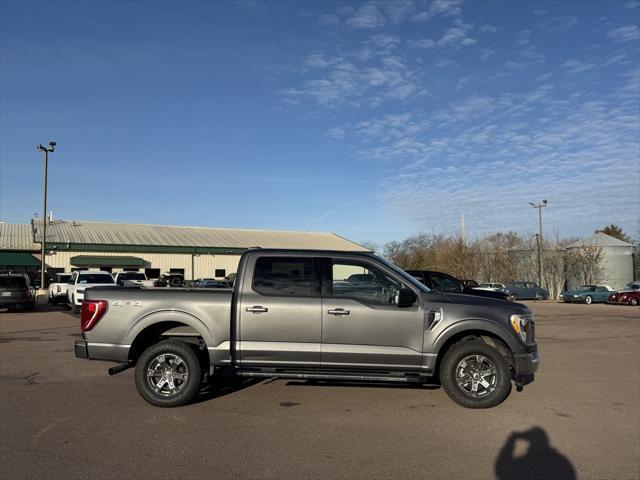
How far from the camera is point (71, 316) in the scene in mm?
21906

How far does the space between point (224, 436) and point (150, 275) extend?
47.0 m

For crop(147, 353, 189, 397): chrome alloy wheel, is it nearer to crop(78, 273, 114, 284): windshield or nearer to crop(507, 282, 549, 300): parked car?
crop(78, 273, 114, 284): windshield

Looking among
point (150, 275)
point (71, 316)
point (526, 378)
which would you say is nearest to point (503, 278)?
point (150, 275)

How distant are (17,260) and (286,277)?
45678mm

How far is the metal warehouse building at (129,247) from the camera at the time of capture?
46375 mm

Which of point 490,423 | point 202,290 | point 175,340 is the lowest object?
point 490,423

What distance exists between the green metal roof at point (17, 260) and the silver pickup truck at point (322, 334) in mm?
43612

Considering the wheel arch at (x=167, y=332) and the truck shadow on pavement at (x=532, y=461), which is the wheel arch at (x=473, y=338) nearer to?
the truck shadow on pavement at (x=532, y=461)

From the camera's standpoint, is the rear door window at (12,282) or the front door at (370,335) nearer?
the front door at (370,335)

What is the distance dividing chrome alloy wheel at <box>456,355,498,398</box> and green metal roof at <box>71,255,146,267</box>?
4554 centimetres

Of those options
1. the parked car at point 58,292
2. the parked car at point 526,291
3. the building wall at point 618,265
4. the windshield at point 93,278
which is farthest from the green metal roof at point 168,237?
the building wall at point 618,265

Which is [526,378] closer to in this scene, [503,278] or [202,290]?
[202,290]

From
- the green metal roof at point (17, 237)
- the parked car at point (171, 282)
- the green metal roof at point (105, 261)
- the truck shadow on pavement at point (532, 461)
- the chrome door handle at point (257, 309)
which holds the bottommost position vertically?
the truck shadow on pavement at point (532, 461)

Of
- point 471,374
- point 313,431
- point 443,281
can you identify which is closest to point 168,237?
point 443,281
